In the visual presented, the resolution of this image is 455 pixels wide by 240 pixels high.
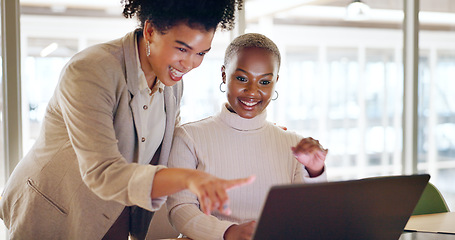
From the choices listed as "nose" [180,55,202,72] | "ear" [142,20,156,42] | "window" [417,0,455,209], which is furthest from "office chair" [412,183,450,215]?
"window" [417,0,455,209]

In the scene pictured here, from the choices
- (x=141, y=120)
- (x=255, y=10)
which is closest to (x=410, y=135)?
(x=255, y=10)

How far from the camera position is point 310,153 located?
4.50ft

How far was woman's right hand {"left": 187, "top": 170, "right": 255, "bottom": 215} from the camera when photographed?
851 mm

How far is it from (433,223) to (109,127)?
1259mm

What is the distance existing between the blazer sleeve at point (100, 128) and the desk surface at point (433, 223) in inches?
39.2

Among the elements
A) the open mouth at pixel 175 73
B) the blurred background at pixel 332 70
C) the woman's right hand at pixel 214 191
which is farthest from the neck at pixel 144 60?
the blurred background at pixel 332 70

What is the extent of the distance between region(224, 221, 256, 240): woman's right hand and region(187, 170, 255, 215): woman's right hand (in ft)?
1.28

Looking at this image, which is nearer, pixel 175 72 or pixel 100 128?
pixel 100 128

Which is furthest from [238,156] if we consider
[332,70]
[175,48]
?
[332,70]

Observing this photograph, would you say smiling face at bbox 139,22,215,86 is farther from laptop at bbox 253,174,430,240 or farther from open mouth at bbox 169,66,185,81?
laptop at bbox 253,174,430,240

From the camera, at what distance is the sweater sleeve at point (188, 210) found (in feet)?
4.38

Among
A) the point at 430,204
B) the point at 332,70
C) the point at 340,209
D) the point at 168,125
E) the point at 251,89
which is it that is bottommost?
the point at 430,204

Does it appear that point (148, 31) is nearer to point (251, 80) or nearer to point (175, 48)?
point (175, 48)

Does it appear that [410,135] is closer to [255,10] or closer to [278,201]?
[255,10]
